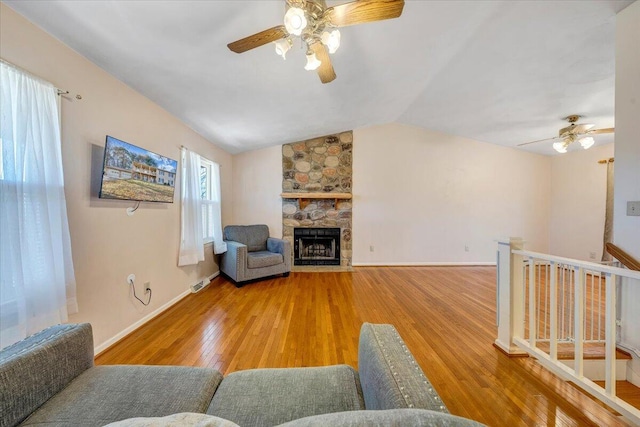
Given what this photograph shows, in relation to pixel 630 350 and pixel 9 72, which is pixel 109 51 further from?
pixel 630 350

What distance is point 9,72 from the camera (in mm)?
1276

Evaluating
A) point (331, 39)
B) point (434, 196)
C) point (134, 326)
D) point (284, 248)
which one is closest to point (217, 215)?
point (284, 248)

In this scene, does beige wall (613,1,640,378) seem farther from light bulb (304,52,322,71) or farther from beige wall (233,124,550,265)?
beige wall (233,124,550,265)

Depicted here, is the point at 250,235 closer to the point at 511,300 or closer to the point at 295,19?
the point at 295,19

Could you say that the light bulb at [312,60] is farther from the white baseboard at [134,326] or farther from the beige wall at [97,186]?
the white baseboard at [134,326]

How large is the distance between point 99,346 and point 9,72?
75.4 inches

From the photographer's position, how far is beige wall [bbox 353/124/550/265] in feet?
15.5

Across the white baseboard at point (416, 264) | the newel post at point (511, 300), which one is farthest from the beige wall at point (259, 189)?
the newel post at point (511, 300)

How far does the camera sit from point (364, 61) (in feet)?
7.73

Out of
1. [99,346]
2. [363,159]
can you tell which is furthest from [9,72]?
[363,159]

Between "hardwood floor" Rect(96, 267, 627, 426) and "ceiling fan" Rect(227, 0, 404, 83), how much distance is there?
2.21 metres

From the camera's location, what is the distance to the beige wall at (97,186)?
150cm

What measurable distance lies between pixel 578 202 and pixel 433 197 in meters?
2.53

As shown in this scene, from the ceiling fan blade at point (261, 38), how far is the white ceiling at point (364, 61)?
0.73 feet
